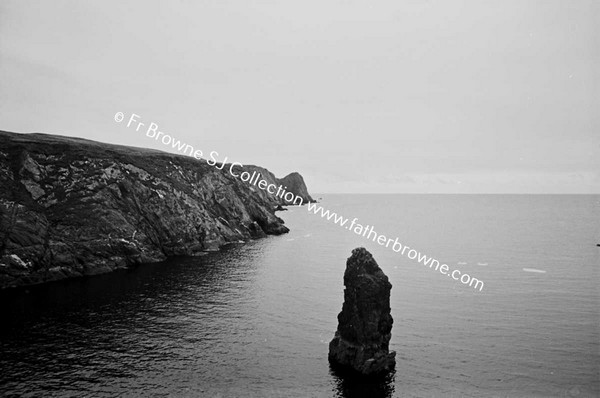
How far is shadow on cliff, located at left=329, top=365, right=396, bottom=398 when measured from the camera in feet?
121

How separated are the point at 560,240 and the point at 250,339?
425ft

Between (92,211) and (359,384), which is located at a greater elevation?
(92,211)

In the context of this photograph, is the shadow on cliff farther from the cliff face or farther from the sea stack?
the cliff face

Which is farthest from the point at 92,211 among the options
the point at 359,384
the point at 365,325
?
the point at 359,384

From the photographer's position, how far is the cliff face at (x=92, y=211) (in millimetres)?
76469

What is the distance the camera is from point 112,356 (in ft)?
141

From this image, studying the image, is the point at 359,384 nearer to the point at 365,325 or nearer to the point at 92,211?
the point at 365,325

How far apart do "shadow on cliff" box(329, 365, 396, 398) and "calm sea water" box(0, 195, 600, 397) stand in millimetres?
195

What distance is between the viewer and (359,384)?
38.8 metres

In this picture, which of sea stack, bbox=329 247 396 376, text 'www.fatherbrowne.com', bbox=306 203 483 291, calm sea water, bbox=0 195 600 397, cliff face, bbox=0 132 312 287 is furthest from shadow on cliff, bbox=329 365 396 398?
cliff face, bbox=0 132 312 287

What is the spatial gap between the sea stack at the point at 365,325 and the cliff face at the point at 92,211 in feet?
208

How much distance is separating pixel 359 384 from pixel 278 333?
15636 millimetres

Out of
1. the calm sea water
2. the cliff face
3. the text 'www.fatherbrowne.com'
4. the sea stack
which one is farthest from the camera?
the text 'www.fatherbrowne.com'

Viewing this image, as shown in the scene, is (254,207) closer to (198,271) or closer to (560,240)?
(198,271)
